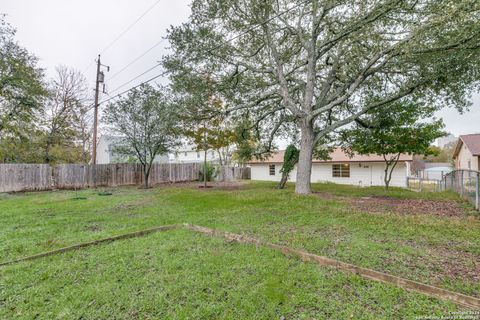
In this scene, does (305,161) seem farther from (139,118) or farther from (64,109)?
(64,109)

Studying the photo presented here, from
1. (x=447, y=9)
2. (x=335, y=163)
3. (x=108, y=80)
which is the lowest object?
(x=335, y=163)

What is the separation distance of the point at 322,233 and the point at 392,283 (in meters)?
1.92

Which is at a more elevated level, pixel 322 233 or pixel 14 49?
pixel 14 49

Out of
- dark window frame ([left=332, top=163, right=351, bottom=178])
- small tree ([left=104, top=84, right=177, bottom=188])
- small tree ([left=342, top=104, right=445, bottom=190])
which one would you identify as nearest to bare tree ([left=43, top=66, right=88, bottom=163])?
small tree ([left=104, top=84, right=177, bottom=188])

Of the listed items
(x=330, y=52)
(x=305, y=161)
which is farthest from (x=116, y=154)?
(x=330, y=52)

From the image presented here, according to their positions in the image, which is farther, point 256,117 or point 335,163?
point 335,163

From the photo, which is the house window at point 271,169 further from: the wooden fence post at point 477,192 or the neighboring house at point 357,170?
the wooden fence post at point 477,192

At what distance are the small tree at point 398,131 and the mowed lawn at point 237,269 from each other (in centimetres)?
592

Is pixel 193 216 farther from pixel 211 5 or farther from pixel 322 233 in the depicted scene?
pixel 211 5

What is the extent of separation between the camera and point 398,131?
1098cm

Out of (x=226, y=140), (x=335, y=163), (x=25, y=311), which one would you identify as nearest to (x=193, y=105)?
(x=226, y=140)

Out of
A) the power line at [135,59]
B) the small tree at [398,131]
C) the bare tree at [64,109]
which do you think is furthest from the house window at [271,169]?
the bare tree at [64,109]

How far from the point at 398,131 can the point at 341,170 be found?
8.51 meters

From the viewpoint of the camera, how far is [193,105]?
1054 cm
